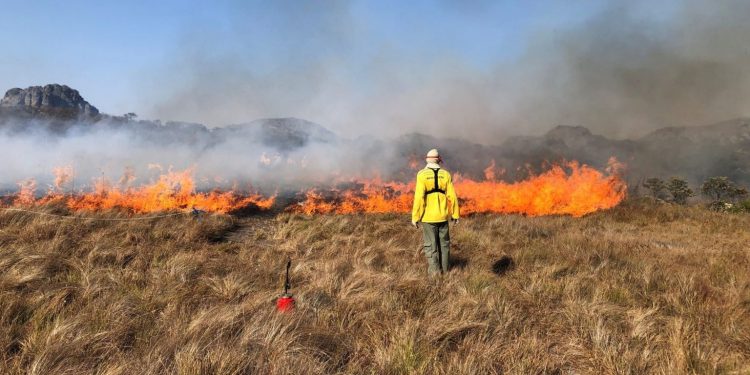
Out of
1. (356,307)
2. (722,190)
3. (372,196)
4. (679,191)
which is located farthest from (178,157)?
(722,190)

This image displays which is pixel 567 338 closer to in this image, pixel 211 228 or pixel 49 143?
pixel 211 228

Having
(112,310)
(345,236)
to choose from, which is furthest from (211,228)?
(112,310)

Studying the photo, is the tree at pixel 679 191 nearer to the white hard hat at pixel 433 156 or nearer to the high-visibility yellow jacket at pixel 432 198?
the high-visibility yellow jacket at pixel 432 198

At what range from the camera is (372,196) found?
54.5 ft

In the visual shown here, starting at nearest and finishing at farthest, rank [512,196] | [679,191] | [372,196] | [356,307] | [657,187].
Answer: [356,307] → [372,196] → [512,196] → [679,191] → [657,187]

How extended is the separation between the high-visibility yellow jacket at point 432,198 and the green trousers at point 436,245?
163mm

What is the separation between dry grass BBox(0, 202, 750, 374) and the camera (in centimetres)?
308

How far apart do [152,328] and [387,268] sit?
3467 mm

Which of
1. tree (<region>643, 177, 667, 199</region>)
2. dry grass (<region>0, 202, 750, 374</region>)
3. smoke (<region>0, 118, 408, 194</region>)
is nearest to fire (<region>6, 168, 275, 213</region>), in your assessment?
smoke (<region>0, 118, 408, 194</region>)

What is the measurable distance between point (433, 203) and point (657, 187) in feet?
77.9

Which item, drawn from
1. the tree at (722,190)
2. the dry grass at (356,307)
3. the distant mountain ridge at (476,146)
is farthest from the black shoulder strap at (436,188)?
the tree at (722,190)

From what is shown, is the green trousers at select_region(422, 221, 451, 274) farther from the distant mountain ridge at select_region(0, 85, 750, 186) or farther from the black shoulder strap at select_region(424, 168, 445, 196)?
the distant mountain ridge at select_region(0, 85, 750, 186)

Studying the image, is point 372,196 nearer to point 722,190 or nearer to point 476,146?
point 476,146

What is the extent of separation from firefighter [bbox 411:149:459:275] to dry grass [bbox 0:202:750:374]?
17.5 inches
